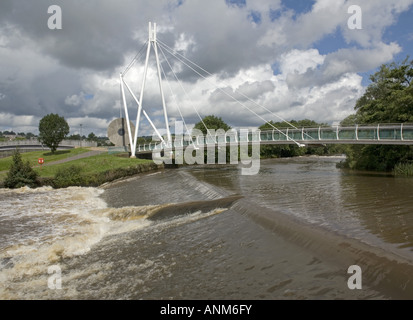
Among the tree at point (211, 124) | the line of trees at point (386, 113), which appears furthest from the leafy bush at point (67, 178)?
the tree at point (211, 124)

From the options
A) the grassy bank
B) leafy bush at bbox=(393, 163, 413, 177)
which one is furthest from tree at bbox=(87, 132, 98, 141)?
leafy bush at bbox=(393, 163, 413, 177)

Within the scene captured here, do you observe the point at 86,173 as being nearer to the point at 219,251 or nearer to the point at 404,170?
the point at 219,251

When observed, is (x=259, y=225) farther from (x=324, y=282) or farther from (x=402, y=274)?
(x=402, y=274)

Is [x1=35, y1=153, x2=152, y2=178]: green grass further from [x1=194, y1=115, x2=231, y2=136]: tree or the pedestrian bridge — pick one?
[x1=194, y1=115, x2=231, y2=136]: tree

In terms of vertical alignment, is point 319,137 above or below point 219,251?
above

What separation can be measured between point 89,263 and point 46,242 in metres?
3.38

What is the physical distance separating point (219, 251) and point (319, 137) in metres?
23.3

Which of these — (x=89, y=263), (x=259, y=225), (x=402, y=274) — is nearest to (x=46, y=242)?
(x=89, y=263)

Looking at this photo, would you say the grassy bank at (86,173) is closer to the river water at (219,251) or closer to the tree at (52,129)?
the river water at (219,251)

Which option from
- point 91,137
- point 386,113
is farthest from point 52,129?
point 91,137

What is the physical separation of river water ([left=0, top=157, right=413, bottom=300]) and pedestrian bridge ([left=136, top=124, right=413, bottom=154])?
11.2 m

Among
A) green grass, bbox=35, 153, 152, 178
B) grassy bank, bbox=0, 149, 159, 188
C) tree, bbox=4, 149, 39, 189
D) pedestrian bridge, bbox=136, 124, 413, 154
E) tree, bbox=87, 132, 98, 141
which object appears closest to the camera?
pedestrian bridge, bbox=136, 124, 413, 154

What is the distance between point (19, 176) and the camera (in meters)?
25.7

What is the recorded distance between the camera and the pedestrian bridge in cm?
2254
